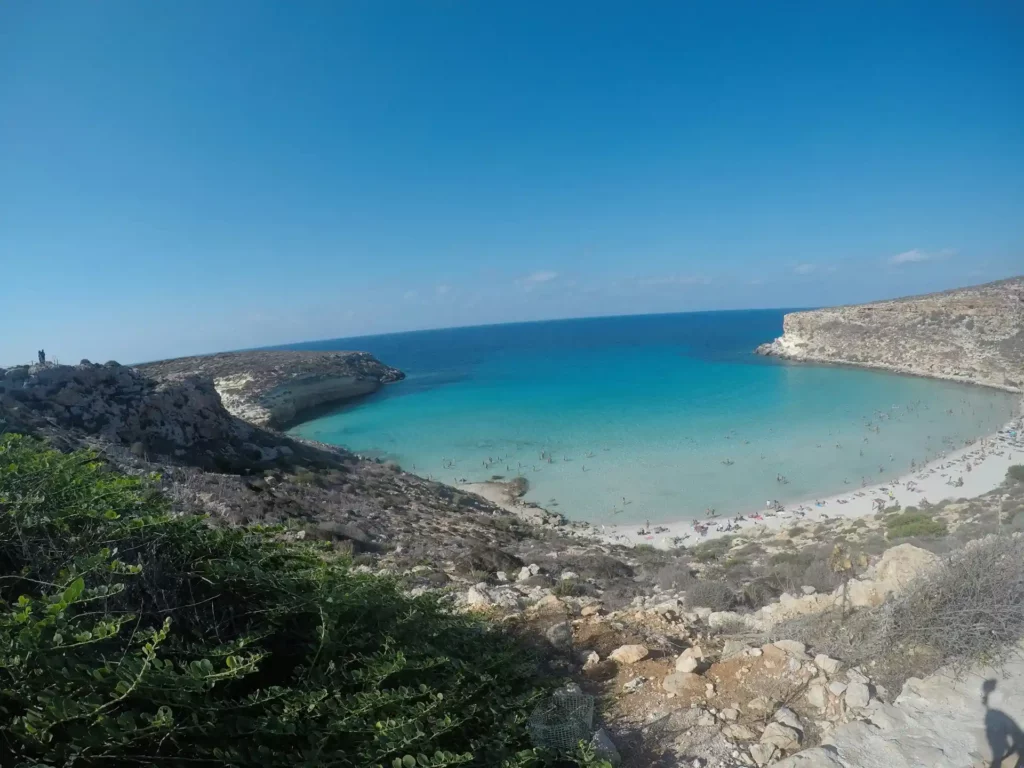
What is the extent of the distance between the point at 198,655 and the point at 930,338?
6511 cm

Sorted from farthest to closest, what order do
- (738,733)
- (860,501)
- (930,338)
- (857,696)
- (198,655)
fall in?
(930,338) < (860,501) < (857,696) < (738,733) < (198,655)

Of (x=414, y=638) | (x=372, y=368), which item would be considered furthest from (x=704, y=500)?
(x=372, y=368)

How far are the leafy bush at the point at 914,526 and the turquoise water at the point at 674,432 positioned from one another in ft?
17.2

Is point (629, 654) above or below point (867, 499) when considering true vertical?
above

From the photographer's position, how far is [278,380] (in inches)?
1903

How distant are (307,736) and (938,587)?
16.0 feet

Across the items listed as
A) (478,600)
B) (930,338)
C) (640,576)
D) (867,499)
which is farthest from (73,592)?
(930,338)

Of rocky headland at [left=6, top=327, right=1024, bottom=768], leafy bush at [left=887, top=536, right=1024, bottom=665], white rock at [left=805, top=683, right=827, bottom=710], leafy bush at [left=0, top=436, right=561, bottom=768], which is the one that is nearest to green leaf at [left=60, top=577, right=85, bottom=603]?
leafy bush at [left=0, top=436, right=561, bottom=768]

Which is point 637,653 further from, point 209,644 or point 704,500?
point 704,500

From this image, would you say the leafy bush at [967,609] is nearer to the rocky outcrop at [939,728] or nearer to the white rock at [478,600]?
the rocky outcrop at [939,728]

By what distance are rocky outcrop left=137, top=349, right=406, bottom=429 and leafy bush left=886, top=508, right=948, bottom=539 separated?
36706mm

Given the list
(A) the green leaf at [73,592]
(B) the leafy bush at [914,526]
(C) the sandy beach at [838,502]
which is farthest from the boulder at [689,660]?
(C) the sandy beach at [838,502]

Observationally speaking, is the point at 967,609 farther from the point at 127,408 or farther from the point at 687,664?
the point at 127,408

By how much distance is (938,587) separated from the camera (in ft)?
14.0
